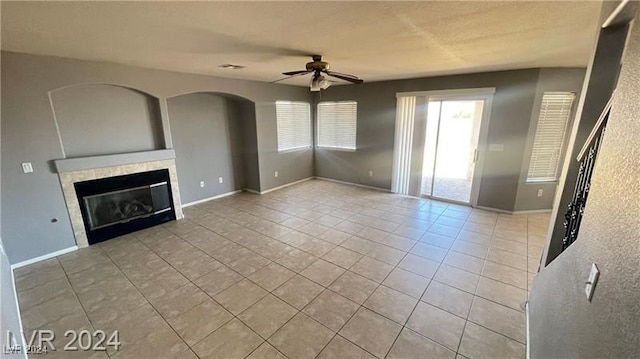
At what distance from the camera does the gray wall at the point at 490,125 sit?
4.25 m

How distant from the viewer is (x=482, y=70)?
4.23 meters

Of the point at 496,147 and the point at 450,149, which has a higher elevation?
the point at 496,147

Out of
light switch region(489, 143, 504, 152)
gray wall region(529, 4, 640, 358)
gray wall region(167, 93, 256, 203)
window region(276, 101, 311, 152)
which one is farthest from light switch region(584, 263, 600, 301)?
window region(276, 101, 311, 152)

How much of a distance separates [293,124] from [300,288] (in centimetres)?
465

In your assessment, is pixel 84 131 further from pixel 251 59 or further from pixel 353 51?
pixel 353 51

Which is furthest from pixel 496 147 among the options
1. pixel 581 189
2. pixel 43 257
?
pixel 43 257

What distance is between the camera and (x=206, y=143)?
5301 millimetres

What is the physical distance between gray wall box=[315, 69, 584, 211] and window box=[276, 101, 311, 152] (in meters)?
0.77

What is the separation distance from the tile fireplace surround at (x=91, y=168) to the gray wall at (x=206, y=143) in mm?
727

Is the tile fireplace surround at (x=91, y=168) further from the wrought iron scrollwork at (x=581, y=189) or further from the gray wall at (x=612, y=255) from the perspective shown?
the wrought iron scrollwork at (x=581, y=189)

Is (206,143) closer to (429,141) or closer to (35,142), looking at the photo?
(35,142)

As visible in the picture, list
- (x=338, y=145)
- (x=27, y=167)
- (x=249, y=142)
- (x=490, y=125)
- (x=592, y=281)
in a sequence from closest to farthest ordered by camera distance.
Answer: (x=592, y=281) → (x=27, y=167) → (x=490, y=125) → (x=249, y=142) → (x=338, y=145)

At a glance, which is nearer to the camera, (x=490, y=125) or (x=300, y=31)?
(x=300, y=31)

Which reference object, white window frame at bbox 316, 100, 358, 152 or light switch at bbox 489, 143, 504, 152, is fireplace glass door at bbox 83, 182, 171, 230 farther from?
light switch at bbox 489, 143, 504, 152
